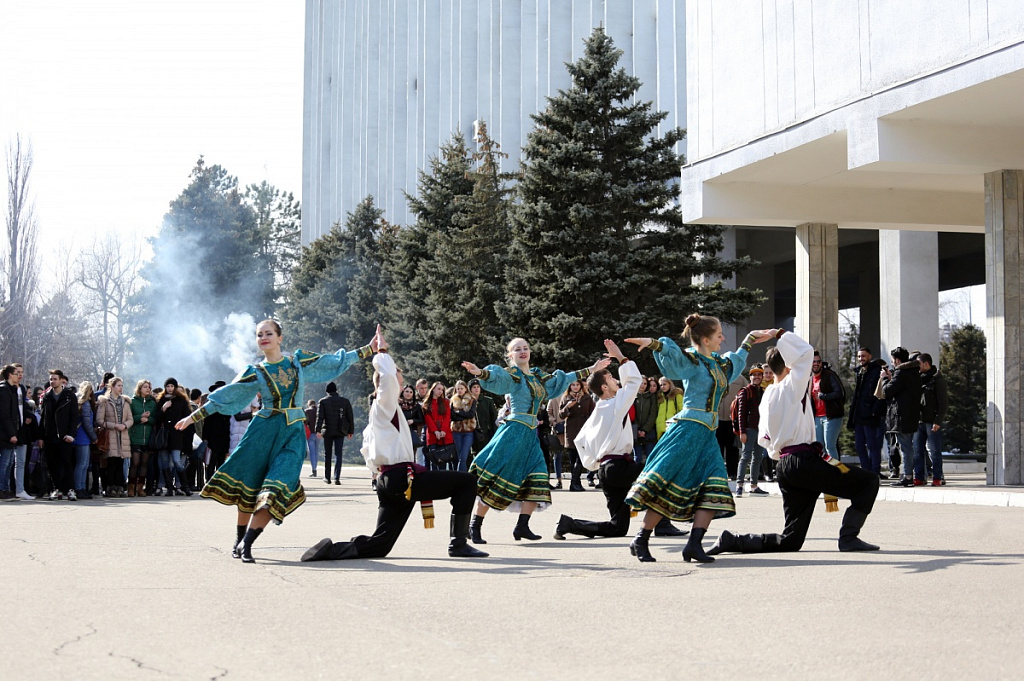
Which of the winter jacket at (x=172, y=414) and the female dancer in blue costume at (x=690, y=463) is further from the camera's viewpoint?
the winter jacket at (x=172, y=414)

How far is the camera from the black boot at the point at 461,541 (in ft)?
32.8

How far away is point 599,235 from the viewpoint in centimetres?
2798

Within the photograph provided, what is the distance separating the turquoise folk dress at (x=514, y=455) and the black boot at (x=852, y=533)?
2.58 m

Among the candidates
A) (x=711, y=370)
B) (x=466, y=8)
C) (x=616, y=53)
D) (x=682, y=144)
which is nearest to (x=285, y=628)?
(x=711, y=370)

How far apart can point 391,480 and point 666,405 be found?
10849mm

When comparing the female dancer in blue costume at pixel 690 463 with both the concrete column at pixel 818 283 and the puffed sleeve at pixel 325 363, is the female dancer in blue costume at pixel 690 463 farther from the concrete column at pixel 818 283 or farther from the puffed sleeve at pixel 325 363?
the concrete column at pixel 818 283

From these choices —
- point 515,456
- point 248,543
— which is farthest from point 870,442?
point 248,543

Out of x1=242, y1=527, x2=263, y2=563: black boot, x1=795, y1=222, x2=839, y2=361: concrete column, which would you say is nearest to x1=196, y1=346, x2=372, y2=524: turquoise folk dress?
x1=242, y1=527, x2=263, y2=563: black boot

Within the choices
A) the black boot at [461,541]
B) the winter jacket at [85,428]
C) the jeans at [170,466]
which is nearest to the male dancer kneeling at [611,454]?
the black boot at [461,541]

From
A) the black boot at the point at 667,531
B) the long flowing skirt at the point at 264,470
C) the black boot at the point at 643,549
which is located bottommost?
the black boot at the point at 667,531

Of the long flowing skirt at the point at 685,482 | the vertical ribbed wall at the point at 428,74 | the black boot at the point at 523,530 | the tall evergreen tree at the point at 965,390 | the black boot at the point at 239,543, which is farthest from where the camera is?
the vertical ribbed wall at the point at 428,74

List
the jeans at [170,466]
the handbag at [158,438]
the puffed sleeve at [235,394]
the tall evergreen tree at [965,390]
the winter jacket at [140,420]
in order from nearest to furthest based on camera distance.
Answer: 1. the puffed sleeve at [235,394]
2. the winter jacket at [140,420]
3. the handbag at [158,438]
4. the jeans at [170,466]
5. the tall evergreen tree at [965,390]

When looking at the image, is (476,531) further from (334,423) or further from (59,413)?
(334,423)

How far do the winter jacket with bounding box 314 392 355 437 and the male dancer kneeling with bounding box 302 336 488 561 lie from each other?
14.2m
